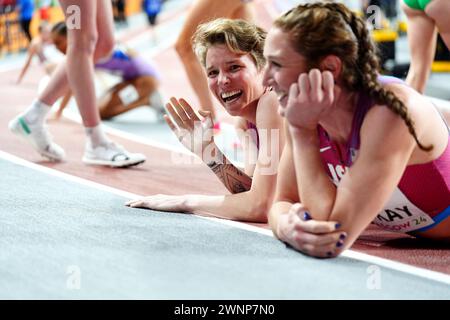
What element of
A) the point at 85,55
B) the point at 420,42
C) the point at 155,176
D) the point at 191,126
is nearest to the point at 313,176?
the point at 191,126

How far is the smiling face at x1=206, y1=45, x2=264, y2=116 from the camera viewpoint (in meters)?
3.80

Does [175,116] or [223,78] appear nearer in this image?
[223,78]

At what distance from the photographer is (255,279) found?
9.48ft

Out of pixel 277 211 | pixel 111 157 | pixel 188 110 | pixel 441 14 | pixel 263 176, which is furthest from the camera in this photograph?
pixel 441 14

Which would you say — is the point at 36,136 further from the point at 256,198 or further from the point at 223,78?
the point at 256,198

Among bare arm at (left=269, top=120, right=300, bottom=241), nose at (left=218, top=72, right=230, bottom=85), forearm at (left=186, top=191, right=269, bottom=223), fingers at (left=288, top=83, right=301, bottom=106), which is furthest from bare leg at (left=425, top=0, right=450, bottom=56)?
fingers at (left=288, top=83, right=301, bottom=106)

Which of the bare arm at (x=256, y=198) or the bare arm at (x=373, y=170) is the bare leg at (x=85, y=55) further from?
the bare arm at (x=373, y=170)

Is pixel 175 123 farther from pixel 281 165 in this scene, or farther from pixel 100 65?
pixel 100 65

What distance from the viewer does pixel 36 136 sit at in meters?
5.39

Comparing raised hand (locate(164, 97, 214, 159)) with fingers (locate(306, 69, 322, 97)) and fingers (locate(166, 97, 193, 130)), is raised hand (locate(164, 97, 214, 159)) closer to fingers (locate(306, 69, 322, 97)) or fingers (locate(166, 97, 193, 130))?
fingers (locate(166, 97, 193, 130))

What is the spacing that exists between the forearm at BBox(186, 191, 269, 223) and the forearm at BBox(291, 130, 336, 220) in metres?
0.76

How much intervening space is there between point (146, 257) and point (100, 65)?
4.92 meters

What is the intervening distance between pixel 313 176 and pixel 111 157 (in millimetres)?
2528
